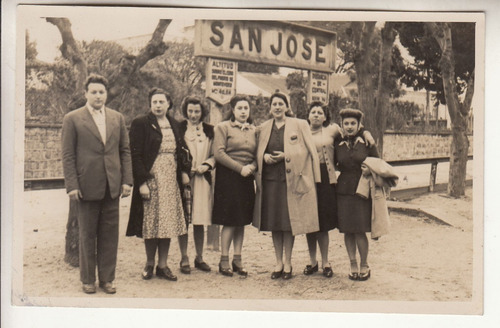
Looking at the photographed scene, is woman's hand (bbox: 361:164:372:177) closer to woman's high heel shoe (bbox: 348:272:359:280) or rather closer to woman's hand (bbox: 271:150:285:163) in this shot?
woman's hand (bbox: 271:150:285:163)

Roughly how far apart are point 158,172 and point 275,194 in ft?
2.27

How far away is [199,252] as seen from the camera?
12.3 ft

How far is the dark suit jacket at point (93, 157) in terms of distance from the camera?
3.59 metres

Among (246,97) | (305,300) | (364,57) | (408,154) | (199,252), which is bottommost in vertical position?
(305,300)

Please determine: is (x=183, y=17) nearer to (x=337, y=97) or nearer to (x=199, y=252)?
(x=337, y=97)

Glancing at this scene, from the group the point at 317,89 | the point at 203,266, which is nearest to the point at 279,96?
the point at 317,89

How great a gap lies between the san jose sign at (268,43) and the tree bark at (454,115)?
0.65m

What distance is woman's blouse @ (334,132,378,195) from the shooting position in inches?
144

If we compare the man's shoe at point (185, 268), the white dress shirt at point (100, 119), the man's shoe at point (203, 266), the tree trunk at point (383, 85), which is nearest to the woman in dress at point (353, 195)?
the tree trunk at point (383, 85)

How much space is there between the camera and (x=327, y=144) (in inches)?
145

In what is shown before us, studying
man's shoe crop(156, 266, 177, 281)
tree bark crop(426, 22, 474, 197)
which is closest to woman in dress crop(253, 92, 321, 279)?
man's shoe crop(156, 266, 177, 281)

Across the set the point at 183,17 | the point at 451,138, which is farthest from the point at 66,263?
the point at 451,138

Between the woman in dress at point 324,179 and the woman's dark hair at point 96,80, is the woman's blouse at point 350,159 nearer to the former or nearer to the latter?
the woman in dress at point 324,179

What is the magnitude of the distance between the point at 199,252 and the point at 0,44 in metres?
1.71
